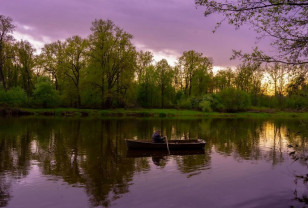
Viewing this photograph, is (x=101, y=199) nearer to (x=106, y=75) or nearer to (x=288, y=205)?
(x=288, y=205)

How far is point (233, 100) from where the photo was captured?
7206 centimetres

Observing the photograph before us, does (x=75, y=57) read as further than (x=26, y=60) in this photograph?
No

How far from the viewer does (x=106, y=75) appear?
5997 cm

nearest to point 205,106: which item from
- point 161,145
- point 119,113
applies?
point 119,113

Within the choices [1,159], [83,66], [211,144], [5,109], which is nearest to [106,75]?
[83,66]

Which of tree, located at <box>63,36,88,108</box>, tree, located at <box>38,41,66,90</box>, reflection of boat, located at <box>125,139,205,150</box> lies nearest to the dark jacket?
reflection of boat, located at <box>125,139,205,150</box>

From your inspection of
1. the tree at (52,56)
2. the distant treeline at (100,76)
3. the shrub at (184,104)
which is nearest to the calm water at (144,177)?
the distant treeline at (100,76)

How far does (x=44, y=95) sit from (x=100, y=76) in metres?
12.2

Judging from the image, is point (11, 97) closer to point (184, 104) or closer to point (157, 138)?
point (184, 104)

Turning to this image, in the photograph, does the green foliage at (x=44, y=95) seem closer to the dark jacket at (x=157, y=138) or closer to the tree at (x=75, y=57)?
the tree at (x=75, y=57)

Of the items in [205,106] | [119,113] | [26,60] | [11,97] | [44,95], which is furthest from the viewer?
[205,106]

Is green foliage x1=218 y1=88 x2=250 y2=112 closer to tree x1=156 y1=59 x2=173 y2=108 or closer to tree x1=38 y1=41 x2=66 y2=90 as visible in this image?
tree x1=156 y1=59 x2=173 y2=108

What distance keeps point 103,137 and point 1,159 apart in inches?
451

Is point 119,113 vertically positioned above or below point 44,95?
below
